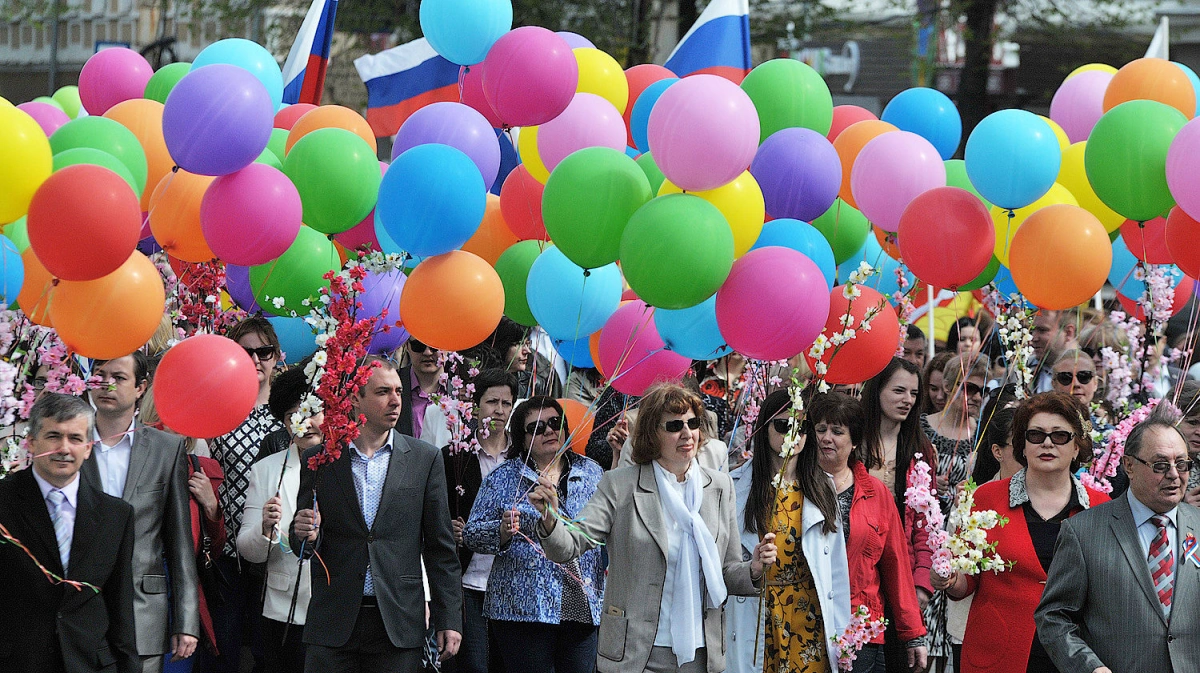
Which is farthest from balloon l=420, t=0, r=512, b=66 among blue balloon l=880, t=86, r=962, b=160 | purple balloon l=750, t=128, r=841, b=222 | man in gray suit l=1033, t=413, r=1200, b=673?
man in gray suit l=1033, t=413, r=1200, b=673

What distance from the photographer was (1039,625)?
16.6 ft

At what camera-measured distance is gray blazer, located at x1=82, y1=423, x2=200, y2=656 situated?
594 centimetres

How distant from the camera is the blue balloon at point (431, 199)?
6.49 metres

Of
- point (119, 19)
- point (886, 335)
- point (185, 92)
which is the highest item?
point (119, 19)

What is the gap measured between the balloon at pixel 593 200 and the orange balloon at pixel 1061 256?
1.83 meters

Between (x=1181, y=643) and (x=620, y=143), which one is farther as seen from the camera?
(x=620, y=143)

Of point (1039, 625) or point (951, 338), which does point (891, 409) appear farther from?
point (951, 338)

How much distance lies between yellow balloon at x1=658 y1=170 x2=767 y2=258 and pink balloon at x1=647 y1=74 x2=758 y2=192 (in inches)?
3.2

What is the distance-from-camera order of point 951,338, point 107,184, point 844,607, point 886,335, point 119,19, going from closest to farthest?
point 107,184 → point 844,607 → point 886,335 → point 951,338 → point 119,19

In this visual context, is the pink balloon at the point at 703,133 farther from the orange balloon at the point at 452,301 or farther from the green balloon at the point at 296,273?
the green balloon at the point at 296,273

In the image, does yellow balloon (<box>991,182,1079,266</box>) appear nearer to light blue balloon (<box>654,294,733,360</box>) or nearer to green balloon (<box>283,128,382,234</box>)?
light blue balloon (<box>654,294,733,360</box>)

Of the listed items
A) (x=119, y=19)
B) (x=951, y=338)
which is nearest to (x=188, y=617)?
(x=951, y=338)

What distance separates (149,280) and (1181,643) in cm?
432

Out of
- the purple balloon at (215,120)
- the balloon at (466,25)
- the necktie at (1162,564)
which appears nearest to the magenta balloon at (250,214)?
the purple balloon at (215,120)
